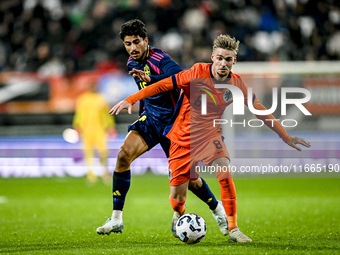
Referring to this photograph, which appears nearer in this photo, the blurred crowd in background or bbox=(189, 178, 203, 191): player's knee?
bbox=(189, 178, 203, 191): player's knee

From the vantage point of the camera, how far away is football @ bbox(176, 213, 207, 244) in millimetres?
5375

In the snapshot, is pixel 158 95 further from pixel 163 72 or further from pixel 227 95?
pixel 227 95

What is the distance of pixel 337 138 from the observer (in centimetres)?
1278

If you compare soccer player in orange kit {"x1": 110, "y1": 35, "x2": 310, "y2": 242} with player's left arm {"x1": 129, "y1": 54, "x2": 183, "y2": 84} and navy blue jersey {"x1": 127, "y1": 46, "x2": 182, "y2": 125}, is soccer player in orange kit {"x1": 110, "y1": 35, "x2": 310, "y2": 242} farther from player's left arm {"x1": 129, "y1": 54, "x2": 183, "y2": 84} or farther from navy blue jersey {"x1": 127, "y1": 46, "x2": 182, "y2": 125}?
navy blue jersey {"x1": 127, "y1": 46, "x2": 182, "y2": 125}

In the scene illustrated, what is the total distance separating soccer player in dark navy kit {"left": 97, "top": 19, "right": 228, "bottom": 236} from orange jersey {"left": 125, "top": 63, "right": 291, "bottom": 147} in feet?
1.25

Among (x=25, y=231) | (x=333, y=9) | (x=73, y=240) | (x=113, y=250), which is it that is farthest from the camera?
(x=333, y=9)

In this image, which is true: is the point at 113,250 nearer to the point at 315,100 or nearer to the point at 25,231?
the point at 25,231

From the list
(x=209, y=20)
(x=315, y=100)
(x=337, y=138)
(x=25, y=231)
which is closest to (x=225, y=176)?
(x=25, y=231)

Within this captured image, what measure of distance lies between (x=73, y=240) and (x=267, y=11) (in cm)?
1179

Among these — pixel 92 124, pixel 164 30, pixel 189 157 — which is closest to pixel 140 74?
pixel 189 157

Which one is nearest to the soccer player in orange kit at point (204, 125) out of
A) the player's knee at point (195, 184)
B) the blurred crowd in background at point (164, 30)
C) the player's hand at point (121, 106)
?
the player's hand at point (121, 106)

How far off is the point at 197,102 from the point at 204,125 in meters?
0.24

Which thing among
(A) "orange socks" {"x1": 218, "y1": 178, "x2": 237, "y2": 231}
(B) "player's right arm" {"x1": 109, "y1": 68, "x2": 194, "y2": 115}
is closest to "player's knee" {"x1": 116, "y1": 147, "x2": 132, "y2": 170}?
(B) "player's right arm" {"x1": 109, "y1": 68, "x2": 194, "y2": 115}

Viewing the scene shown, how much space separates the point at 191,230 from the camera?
17.6 ft
